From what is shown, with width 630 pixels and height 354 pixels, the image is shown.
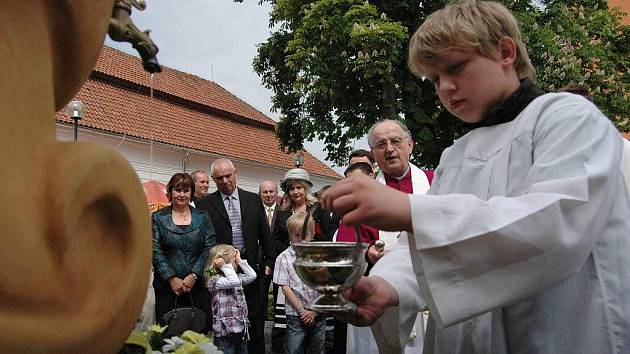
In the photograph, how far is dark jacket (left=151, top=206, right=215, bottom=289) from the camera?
4945 mm

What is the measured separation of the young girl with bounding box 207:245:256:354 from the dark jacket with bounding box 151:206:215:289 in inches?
6.7

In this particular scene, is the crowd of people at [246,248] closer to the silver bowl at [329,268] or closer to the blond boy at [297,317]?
the blond boy at [297,317]

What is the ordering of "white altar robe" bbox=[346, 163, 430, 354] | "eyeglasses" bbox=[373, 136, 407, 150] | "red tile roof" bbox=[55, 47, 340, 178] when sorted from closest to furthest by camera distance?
"white altar robe" bbox=[346, 163, 430, 354], "eyeglasses" bbox=[373, 136, 407, 150], "red tile roof" bbox=[55, 47, 340, 178]

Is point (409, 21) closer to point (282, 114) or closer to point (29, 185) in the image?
point (282, 114)

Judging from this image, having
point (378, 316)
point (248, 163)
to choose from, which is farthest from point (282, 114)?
point (378, 316)

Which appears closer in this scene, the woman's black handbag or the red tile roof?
the woman's black handbag

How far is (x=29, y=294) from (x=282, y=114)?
18.1 metres

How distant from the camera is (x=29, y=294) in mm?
1115

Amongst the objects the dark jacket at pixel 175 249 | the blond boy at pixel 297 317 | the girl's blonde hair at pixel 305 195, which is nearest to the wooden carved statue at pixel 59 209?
the dark jacket at pixel 175 249

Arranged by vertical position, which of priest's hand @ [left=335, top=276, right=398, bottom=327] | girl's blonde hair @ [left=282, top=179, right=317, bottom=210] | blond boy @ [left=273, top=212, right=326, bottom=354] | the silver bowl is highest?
girl's blonde hair @ [left=282, top=179, right=317, bottom=210]

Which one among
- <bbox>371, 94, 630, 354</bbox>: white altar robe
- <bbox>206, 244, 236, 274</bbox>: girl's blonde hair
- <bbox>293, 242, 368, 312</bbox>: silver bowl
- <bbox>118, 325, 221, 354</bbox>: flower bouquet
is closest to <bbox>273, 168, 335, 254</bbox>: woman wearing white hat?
<bbox>206, 244, 236, 274</bbox>: girl's blonde hair

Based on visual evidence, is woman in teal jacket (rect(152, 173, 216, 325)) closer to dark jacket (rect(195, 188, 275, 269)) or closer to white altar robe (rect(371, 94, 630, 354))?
dark jacket (rect(195, 188, 275, 269))

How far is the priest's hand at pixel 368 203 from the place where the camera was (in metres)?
1.38

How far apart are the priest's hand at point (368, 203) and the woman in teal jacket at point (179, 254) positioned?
3.73 meters
